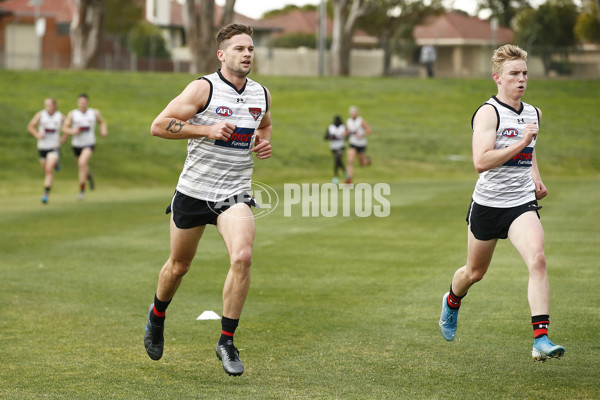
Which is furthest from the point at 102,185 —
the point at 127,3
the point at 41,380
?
→ the point at 127,3

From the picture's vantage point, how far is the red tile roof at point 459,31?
81.1m

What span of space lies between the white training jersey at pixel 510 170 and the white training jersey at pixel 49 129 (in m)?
15.9

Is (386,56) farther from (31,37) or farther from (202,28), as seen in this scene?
(31,37)

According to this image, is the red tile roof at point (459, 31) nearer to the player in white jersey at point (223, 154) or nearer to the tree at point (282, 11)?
the tree at point (282, 11)

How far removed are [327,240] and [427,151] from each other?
24.3 metres

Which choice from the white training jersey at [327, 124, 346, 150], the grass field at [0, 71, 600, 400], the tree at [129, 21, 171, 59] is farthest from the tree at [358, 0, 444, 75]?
the grass field at [0, 71, 600, 400]

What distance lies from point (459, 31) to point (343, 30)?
30.5m

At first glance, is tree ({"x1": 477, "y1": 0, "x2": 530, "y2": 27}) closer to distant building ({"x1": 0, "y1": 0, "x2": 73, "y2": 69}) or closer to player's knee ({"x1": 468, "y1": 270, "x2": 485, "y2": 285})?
distant building ({"x1": 0, "y1": 0, "x2": 73, "y2": 69})

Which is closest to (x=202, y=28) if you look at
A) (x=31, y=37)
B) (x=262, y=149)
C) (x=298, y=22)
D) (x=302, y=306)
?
(x=31, y=37)

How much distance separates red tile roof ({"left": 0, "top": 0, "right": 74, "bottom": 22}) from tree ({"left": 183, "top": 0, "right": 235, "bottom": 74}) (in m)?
22.2

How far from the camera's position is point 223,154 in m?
6.77

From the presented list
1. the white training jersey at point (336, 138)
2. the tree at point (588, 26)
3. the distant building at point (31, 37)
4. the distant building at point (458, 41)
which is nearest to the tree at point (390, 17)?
the distant building at point (458, 41)

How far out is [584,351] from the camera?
23.3 ft

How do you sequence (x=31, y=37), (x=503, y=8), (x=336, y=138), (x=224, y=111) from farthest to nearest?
1. (x=503, y=8)
2. (x=31, y=37)
3. (x=336, y=138)
4. (x=224, y=111)
